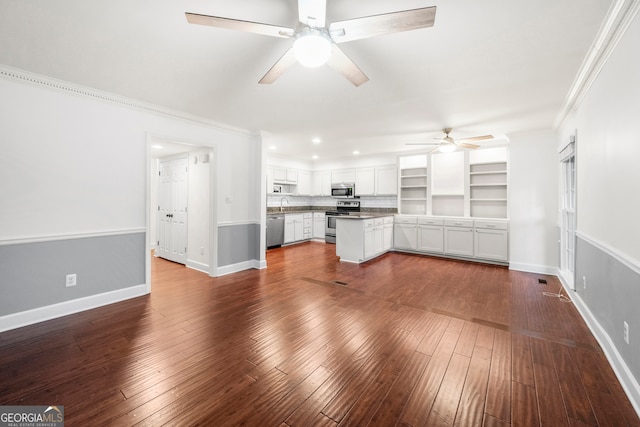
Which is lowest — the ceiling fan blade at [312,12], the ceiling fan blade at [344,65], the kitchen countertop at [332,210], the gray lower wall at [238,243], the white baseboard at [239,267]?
the white baseboard at [239,267]

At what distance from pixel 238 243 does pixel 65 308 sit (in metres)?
2.35

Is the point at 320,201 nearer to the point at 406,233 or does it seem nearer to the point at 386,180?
the point at 386,180

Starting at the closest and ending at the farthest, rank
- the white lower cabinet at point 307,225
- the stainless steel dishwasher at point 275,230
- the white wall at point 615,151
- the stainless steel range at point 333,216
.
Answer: the white wall at point 615,151
the stainless steel dishwasher at point 275,230
the stainless steel range at point 333,216
the white lower cabinet at point 307,225

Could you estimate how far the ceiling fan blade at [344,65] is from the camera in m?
1.71

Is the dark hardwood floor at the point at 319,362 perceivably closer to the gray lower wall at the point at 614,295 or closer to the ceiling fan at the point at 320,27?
the gray lower wall at the point at 614,295

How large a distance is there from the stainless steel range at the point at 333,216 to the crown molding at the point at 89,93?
441 cm

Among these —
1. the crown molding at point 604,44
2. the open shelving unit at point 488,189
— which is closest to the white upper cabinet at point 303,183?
the open shelving unit at point 488,189

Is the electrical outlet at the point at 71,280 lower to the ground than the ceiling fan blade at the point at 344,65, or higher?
lower

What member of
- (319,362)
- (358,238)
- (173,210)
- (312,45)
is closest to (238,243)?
(173,210)

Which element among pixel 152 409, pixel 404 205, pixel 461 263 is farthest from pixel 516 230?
pixel 152 409

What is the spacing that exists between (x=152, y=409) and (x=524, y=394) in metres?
2.39

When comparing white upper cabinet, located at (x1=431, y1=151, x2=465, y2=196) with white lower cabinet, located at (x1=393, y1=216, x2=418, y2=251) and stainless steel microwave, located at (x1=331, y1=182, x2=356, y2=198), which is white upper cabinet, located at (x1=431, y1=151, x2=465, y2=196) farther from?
stainless steel microwave, located at (x1=331, y1=182, x2=356, y2=198)

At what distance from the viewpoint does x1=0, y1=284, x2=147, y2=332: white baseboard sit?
8.26ft

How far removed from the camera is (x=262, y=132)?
4.71 metres
